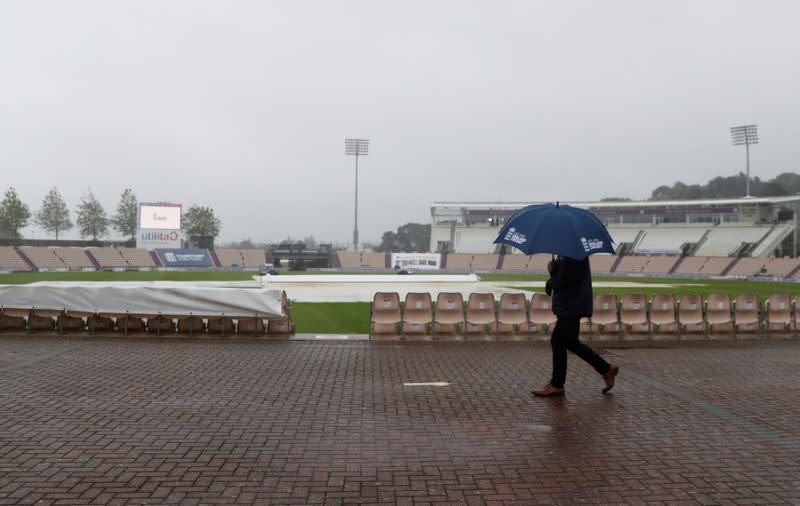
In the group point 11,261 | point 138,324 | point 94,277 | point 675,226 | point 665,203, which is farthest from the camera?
point 665,203

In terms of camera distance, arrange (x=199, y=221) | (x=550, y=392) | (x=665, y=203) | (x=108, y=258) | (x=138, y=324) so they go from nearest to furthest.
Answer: (x=550, y=392) < (x=138, y=324) < (x=108, y=258) < (x=665, y=203) < (x=199, y=221)

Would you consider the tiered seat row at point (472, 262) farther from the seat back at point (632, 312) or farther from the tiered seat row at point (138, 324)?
the tiered seat row at point (138, 324)

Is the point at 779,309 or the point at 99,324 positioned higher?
the point at 779,309

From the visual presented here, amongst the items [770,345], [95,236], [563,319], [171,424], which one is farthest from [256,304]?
[95,236]

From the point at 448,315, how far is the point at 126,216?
90.3 meters

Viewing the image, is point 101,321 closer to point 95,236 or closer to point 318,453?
point 318,453

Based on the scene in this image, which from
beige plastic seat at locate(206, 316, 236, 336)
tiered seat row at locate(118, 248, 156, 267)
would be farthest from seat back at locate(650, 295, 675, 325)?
tiered seat row at locate(118, 248, 156, 267)

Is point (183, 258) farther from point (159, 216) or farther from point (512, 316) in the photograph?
point (512, 316)

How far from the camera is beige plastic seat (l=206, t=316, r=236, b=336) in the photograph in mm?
12440

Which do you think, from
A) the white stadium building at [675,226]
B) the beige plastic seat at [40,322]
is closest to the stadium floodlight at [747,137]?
the white stadium building at [675,226]

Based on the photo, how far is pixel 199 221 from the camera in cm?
9538

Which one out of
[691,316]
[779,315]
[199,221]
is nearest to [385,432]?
[691,316]

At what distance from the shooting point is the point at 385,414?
6270 millimetres

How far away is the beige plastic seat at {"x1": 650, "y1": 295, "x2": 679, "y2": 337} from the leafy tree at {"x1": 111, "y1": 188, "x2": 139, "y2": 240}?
300ft
